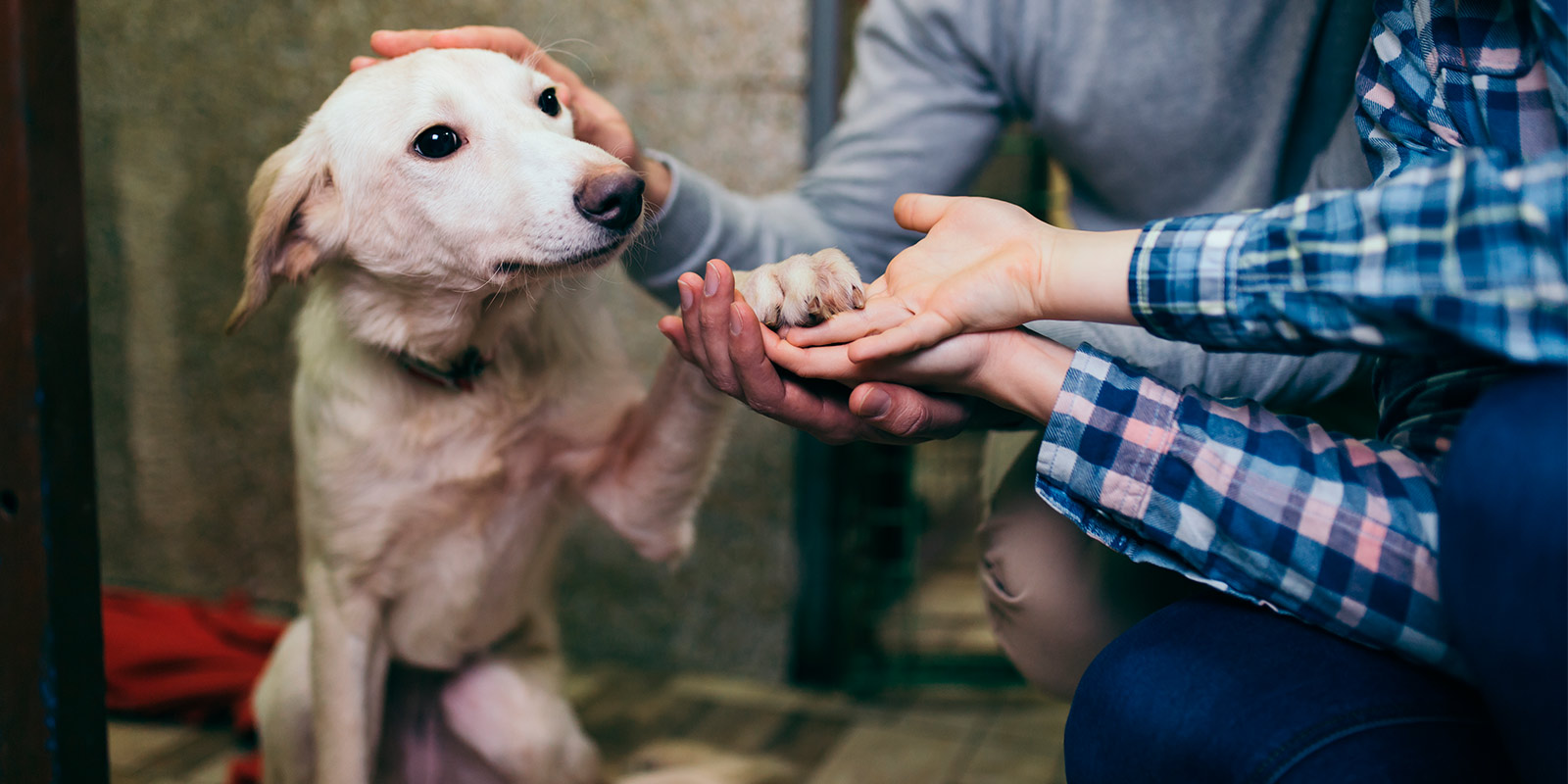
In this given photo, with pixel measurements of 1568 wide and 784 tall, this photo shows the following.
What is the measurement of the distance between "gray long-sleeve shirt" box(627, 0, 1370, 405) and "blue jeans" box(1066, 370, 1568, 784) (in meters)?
0.38

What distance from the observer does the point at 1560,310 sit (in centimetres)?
62

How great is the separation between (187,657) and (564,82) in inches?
50.9

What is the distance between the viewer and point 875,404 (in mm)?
840

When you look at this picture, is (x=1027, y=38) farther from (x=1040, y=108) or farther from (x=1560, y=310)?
(x=1560, y=310)

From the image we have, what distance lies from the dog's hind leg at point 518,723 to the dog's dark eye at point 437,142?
2.34 ft

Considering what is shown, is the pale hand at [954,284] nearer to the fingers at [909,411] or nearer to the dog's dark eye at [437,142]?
the fingers at [909,411]

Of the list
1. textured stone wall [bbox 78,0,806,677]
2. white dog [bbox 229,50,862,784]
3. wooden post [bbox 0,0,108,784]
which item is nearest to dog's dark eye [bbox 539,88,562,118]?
white dog [bbox 229,50,862,784]

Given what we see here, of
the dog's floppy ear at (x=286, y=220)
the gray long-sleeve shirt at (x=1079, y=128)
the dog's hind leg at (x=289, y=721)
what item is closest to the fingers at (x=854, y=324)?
the gray long-sleeve shirt at (x=1079, y=128)

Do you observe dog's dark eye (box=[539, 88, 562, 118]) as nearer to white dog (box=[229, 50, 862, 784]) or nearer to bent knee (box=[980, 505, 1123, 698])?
white dog (box=[229, 50, 862, 784])

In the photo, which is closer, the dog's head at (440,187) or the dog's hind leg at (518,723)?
the dog's head at (440,187)

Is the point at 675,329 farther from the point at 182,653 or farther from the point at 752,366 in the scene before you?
the point at 182,653

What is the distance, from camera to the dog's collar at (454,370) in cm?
113

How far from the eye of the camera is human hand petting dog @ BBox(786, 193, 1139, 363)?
2.47 feet

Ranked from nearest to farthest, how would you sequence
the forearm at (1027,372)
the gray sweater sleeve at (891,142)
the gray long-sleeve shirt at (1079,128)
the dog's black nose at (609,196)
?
the forearm at (1027,372) < the dog's black nose at (609,196) < the gray long-sleeve shirt at (1079,128) < the gray sweater sleeve at (891,142)
